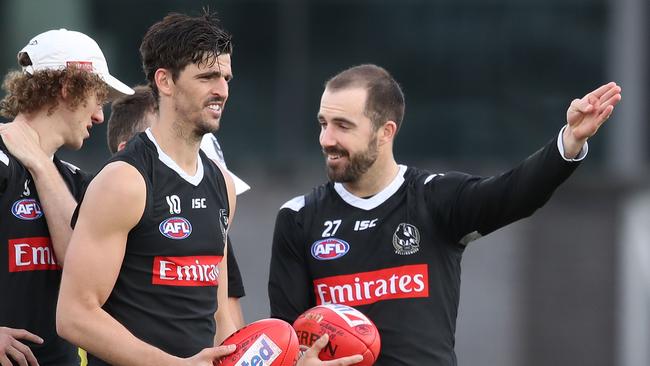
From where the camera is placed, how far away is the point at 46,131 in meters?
5.80

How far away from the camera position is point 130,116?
6.50m

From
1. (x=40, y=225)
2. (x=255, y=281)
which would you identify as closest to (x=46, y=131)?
(x=40, y=225)

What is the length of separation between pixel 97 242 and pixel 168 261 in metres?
0.33

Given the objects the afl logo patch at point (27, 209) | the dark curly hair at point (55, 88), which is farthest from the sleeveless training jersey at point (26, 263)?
the dark curly hair at point (55, 88)

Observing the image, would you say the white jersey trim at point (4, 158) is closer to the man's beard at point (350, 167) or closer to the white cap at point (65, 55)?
the white cap at point (65, 55)

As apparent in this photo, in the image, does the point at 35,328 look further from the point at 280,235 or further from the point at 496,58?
the point at 496,58

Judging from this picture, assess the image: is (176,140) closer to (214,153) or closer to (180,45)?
(180,45)

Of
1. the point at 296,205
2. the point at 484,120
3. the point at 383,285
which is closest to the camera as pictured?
the point at 383,285

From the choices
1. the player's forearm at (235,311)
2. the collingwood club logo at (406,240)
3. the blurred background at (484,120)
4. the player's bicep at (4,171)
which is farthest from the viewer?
the blurred background at (484,120)

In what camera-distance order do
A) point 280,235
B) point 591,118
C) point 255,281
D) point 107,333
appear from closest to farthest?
1. point 107,333
2. point 591,118
3. point 280,235
4. point 255,281

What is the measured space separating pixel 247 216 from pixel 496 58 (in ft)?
11.2

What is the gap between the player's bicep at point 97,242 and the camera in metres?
5.07

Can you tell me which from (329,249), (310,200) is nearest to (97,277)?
(329,249)

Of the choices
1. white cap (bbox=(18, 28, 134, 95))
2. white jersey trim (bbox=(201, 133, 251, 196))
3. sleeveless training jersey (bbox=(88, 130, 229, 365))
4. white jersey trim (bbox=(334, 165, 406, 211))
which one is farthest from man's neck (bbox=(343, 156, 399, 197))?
white cap (bbox=(18, 28, 134, 95))
